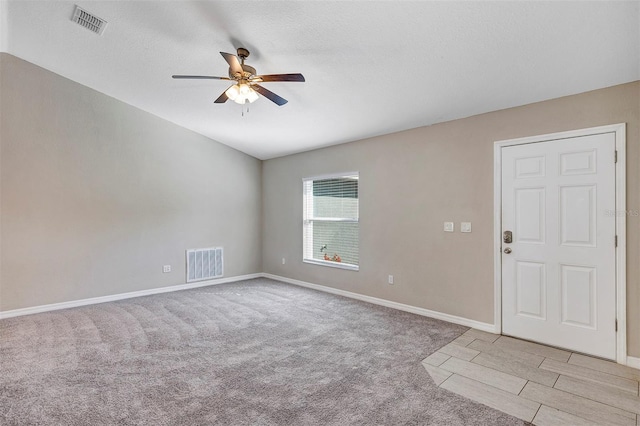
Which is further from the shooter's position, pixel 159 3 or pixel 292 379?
pixel 159 3

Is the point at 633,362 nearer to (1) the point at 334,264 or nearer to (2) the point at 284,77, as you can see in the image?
(1) the point at 334,264

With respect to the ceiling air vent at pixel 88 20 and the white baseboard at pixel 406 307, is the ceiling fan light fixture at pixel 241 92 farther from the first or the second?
the white baseboard at pixel 406 307

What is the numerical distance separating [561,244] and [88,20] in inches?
202

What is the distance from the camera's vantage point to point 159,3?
102 inches

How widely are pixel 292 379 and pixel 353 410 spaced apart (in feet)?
1.92

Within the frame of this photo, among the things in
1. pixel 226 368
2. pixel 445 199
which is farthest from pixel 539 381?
pixel 226 368

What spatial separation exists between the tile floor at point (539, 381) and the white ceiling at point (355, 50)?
2509 mm

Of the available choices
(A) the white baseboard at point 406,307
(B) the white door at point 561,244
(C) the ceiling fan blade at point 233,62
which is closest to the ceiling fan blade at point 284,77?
(C) the ceiling fan blade at point 233,62

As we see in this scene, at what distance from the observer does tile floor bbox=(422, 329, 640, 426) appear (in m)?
2.02

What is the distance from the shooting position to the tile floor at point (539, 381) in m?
2.02

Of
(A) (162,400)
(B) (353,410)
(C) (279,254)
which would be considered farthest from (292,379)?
(C) (279,254)

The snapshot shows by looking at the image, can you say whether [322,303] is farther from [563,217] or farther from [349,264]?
Answer: [563,217]

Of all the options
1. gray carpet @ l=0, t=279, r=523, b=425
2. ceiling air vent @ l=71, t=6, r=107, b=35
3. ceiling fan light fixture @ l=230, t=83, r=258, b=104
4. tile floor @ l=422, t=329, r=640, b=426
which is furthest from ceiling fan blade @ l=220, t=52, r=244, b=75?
tile floor @ l=422, t=329, r=640, b=426

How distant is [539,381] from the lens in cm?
239
